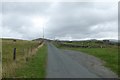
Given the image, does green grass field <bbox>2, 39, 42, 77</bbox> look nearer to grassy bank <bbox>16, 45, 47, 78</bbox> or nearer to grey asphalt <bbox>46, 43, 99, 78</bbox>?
grassy bank <bbox>16, 45, 47, 78</bbox>

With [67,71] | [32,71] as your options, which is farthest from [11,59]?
[67,71]

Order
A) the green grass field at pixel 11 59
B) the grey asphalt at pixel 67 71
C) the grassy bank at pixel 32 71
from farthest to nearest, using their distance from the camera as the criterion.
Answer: the green grass field at pixel 11 59, the grey asphalt at pixel 67 71, the grassy bank at pixel 32 71

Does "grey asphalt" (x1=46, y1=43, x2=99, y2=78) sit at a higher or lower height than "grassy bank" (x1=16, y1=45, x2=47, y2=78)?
lower

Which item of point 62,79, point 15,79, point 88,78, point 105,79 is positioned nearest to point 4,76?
point 15,79

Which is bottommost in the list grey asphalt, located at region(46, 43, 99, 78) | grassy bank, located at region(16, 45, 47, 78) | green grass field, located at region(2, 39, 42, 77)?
grey asphalt, located at region(46, 43, 99, 78)

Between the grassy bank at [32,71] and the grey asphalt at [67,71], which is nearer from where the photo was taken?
the grassy bank at [32,71]

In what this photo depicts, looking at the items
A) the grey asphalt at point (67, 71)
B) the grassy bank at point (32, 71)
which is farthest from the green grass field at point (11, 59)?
the grey asphalt at point (67, 71)

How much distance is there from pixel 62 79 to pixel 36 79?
1.29m

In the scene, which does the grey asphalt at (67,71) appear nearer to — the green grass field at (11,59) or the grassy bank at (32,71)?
the grassy bank at (32,71)

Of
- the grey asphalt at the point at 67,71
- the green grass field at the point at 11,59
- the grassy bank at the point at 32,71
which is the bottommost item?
the grey asphalt at the point at 67,71

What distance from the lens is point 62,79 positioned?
1109cm

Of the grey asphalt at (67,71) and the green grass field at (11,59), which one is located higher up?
the green grass field at (11,59)

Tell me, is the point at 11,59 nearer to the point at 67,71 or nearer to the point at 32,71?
the point at 32,71

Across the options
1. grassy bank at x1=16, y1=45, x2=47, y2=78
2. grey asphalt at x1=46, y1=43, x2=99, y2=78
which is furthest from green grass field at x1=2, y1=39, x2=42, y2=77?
grey asphalt at x1=46, y1=43, x2=99, y2=78
